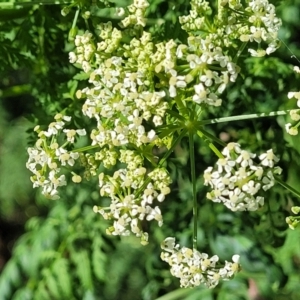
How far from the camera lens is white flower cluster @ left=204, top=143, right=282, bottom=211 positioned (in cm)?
197

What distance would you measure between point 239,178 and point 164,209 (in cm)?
146

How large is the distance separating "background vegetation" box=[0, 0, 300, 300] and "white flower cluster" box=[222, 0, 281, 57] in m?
0.67

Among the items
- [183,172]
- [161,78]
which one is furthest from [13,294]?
[161,78]

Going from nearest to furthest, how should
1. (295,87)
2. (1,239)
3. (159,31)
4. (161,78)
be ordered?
1. (161,78)
2. (159,31)
3. (295,87)
4. (1,239)

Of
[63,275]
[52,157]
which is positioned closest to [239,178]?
[52,157]

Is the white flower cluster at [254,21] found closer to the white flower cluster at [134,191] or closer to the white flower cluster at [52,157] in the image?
the white flower cluster at [134,191]

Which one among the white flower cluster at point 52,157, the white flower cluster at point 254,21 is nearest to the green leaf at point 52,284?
the white flower cluster at point 52,157

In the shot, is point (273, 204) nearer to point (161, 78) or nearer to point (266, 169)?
point (266, 169)

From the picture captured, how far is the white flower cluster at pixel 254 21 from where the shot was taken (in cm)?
211

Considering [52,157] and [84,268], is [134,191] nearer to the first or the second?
[52,157]

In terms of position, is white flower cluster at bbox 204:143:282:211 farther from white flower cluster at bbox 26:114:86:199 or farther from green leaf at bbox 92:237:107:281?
green leaf at bbox 92:237:107:281

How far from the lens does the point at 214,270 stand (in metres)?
2.15

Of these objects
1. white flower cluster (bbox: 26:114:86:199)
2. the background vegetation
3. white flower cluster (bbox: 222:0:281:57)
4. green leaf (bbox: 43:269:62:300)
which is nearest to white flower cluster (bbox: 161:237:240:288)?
white flower cluster (bbox: 26:114:86:199)

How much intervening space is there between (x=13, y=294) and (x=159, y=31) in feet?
5.78
